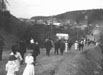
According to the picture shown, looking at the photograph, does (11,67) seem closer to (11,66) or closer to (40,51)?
(11,66)

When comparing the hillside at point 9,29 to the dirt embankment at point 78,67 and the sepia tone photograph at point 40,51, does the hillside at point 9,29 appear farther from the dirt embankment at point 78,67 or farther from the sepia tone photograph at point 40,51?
the dirt embankment at point 78,67

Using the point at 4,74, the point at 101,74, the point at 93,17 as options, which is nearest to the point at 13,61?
the point at 4,74

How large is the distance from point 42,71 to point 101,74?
12.3 meters

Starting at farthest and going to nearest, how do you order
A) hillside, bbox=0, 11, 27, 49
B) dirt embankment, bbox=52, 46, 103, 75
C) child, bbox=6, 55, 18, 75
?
hillside, bbox=0, 11, 27, 49
dirt embankment, bbox=52, 46, 103, 75
child, bbox=6, 55, 18, 75

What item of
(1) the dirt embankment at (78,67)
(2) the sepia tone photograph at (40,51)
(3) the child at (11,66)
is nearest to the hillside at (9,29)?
(2) the sepia tone photograph at (40,51)

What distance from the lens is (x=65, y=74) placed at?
15.5 metres

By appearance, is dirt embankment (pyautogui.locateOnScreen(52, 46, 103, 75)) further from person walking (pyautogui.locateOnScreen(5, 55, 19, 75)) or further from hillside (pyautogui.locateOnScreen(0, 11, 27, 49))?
hillside (pyautogui.locateOnScreen(0, 11, 27, 49))

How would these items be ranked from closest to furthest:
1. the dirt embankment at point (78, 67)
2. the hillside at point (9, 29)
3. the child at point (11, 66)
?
the child at point (11, 66) < the dirt embankment at point (78, 67) < the hillside at point (9, 29)

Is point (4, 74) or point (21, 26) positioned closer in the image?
point (4, 74)

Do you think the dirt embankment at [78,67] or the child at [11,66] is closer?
the child at [11,66]

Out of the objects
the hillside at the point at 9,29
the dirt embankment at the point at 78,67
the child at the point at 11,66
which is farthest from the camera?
the hillside at the point at 9,29

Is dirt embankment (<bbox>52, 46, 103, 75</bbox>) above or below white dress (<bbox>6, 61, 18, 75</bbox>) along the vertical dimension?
below

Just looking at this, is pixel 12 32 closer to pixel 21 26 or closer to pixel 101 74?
pixel 21 26

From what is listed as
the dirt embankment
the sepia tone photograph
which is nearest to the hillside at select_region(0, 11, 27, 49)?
the sepia tone photograph
